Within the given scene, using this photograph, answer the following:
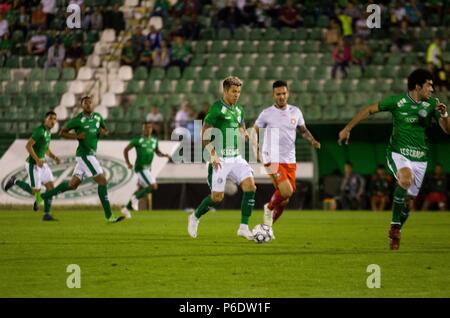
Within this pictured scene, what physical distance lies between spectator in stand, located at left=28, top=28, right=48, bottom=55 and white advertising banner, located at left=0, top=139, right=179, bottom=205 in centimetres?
638

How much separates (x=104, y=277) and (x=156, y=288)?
1.13 m

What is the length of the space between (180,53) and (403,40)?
23.7ft

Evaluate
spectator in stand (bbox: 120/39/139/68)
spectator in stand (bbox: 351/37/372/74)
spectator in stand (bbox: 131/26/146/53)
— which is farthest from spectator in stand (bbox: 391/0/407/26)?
spectator in stand (bbox: 120/39/139/68)

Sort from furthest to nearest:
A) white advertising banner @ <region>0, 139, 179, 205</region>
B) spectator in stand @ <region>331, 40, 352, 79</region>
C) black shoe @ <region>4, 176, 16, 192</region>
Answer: spectator in stand @ <region>331, 40, 352, 79</region>
white advertising banner @ <region>0, 139, 179, 205</region>
black shoe @ <region>4, 176, 16, 192</region>

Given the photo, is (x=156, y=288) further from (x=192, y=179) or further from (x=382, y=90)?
(x=382, y=90)

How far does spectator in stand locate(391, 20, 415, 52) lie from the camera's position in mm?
32500

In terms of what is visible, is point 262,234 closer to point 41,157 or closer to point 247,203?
point 247,203

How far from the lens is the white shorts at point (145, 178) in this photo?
2528cm

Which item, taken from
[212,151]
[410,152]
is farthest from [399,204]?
[212,151]

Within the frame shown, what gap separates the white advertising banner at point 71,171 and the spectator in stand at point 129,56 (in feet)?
18.3

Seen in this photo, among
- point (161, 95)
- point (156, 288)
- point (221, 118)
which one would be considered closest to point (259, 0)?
point (161, 95)

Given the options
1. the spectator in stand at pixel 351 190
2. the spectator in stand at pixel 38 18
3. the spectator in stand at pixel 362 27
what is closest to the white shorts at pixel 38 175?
the spectator in stand at pixel 351 190

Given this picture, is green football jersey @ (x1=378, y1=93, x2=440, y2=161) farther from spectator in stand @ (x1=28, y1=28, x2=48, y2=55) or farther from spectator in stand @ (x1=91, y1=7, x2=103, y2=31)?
spectator in stand @ (x1=28, y1=28, x2=48, y2=55)

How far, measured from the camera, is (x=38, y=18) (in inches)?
1374
